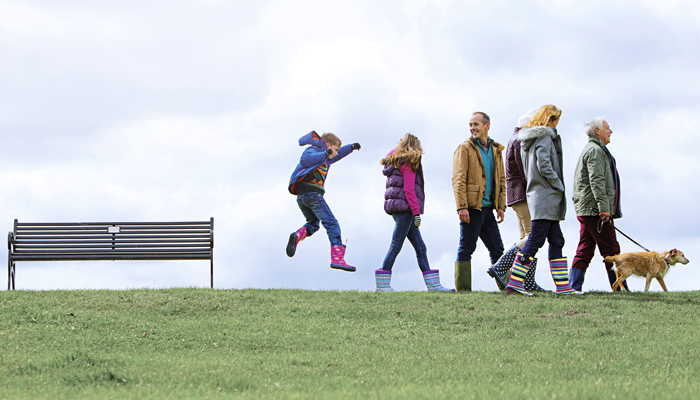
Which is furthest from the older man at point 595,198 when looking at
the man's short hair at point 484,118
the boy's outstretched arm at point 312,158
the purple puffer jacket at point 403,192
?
the boy's outstretched arm at point 312,158

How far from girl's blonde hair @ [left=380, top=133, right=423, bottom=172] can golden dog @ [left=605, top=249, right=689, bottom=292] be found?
3.70 meters

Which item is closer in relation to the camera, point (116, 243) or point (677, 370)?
point (677, 370)

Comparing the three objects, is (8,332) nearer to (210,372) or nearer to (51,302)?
(51,302)

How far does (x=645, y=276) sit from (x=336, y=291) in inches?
226

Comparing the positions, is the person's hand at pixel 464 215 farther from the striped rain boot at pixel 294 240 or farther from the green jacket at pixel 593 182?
the striped rain boot at pixel 294 240

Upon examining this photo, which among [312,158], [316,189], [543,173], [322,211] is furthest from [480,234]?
[312,158]

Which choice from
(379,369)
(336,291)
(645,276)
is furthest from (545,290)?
(379,369)

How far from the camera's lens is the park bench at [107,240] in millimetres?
11859

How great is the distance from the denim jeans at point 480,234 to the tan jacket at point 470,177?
195mm

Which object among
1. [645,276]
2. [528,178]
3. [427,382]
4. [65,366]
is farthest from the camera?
[645,276]

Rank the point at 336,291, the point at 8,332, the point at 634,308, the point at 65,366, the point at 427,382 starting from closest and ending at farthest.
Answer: the point at 427,382 → the point at 65,366 → the point at 8,332 → the point at 634,308 → the point at 336,291

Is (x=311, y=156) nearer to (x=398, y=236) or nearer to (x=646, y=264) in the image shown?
(x=398, y=236)

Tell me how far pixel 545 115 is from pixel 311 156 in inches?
168

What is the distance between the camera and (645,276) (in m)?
11.1
